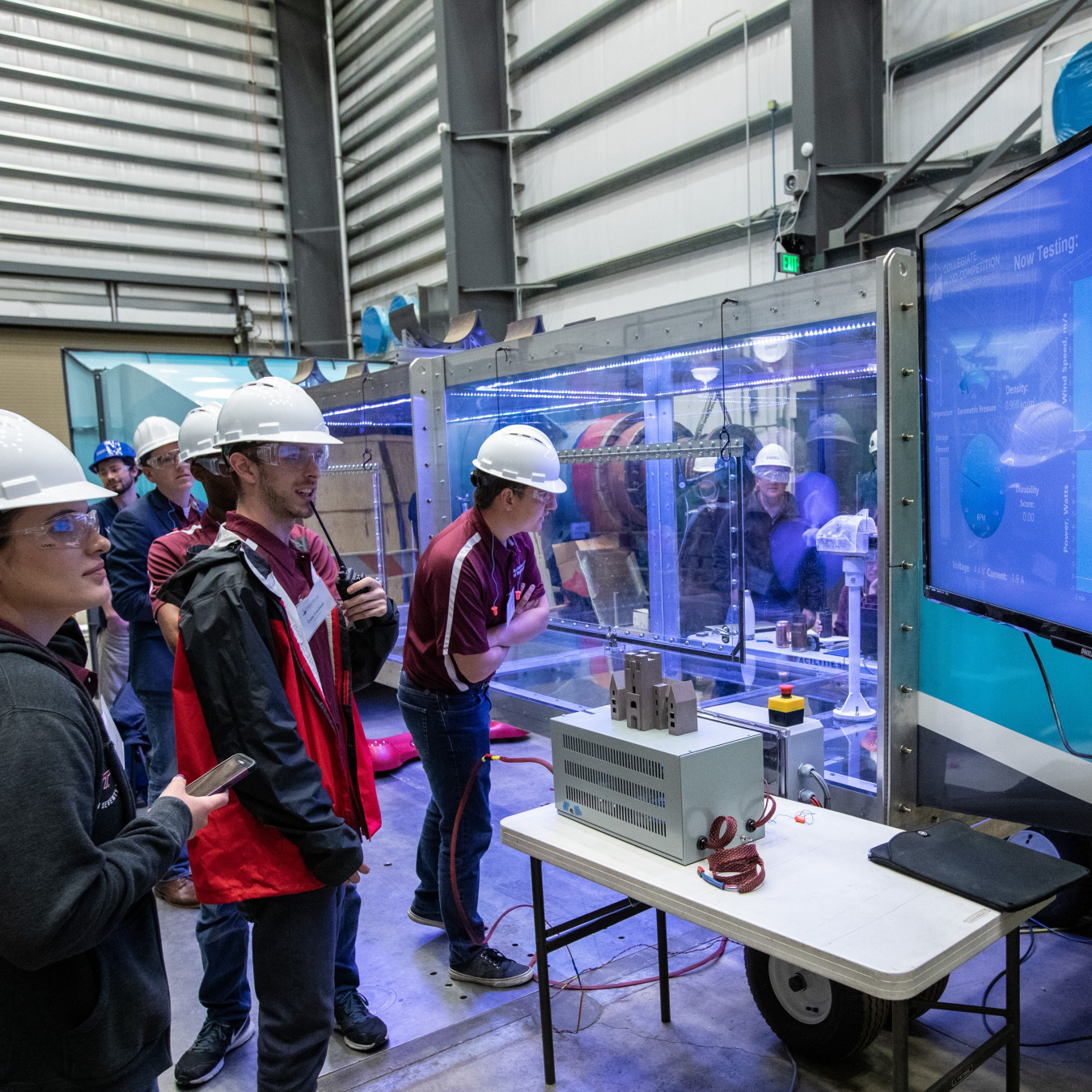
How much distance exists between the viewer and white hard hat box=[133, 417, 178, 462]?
3.44 meters

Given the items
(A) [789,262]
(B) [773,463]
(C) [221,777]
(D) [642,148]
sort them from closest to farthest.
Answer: (C) [221,777]
(B) [773,463]
(A) [789,262]
(D) [642,148]

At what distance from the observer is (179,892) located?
3406mm

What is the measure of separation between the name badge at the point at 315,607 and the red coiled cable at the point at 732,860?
3.10 feet

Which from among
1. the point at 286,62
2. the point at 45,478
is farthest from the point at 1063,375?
the point at 286,62

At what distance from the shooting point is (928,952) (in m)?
1.46

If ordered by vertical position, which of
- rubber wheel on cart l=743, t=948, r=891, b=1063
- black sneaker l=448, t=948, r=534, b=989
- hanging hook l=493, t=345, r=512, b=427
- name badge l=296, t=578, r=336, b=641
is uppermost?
hanging hook l=493, t=345, r=512, b=427

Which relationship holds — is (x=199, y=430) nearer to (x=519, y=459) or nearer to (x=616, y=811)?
(x=519, y=459)

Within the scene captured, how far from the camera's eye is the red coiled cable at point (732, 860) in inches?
67.7

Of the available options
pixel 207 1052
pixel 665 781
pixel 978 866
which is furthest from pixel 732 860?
pixel 207 1052

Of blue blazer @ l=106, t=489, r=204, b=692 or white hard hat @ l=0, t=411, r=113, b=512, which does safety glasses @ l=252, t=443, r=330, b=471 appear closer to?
white hard hat @ l=0, t=411, r=113, b=512

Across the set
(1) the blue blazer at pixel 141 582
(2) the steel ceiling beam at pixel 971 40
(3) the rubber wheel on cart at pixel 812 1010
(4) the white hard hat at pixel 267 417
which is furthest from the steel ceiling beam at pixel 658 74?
(3) the rubber wheel on cart at pixel 812 1010

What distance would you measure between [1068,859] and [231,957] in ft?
8.29

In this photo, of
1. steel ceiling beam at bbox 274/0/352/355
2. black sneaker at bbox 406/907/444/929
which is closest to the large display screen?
black sneaker at bbox 406/907/444/929

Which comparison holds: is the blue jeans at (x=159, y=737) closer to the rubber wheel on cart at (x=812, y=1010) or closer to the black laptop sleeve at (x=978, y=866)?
the rubber wheel on cart at (x=812, y=1010)
